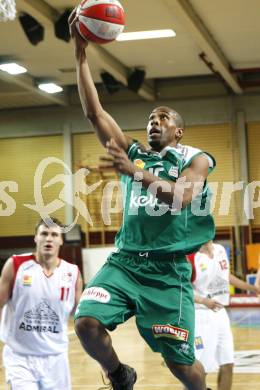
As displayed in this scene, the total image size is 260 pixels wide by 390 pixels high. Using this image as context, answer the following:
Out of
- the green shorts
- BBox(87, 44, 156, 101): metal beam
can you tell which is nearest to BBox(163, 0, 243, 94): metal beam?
BBox(87, 44, 156, 101): metal beam

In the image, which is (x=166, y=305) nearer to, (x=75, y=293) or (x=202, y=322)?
(x=75, y=293)

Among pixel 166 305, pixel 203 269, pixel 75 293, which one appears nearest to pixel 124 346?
pixel 203 269

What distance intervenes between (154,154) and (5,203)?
63.5ft

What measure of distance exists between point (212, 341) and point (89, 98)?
394 cm

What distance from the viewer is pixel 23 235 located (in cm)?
2466

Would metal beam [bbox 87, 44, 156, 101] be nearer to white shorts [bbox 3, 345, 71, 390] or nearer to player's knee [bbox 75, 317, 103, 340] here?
white shorts [bbox 3, 345, 71, 390]

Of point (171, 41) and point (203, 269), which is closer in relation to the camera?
point (203, 269)

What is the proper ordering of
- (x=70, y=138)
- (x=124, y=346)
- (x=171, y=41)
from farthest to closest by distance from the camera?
(x=70, y=138), (x=171, y=41), (x=124, y=346)

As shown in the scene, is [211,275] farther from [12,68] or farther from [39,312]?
[12,68]

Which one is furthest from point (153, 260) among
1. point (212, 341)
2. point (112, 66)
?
point (112, 66)

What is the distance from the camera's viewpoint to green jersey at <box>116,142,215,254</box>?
546 cm

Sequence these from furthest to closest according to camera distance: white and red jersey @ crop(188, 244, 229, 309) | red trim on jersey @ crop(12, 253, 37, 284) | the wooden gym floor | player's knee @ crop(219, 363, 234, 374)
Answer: the wooden gym floor → white and red jersey @ crop(188, 244, 229, 309) → player's knee @ crop(219, 363, 234, 374) → red trim on jersey @ crop(12, 253, 37, 284)

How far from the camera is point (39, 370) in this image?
264 inches

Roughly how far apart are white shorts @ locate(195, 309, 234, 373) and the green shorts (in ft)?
10.2
